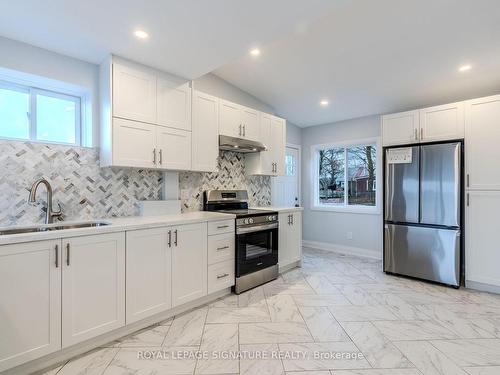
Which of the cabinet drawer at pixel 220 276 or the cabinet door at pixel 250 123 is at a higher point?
the cabinet door at pixel 250 123

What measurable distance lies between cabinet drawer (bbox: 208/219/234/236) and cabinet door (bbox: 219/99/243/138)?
1.20m

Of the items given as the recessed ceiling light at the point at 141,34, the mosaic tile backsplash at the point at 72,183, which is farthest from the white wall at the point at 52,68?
the recessed ceiling light at the point at 141,34

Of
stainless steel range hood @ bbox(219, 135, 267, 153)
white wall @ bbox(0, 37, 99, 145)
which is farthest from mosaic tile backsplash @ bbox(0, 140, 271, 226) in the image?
stainless steel range hood @ bbox(219, 135, 267, 153)

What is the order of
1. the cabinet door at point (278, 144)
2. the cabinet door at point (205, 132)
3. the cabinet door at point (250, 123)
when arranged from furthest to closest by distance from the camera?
the cabinet door at point (278, 144) → the cabinet door at point (250, 123) → the cabinet door at point (205, 132)

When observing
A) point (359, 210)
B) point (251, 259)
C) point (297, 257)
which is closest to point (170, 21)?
point (251, 259)

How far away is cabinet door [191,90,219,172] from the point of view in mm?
3059

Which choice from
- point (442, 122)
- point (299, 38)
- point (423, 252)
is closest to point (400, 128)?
point (442, 122)

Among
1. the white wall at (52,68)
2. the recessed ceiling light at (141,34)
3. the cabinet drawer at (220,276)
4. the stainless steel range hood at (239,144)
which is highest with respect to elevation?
the recessed ceiling light at (141,34)

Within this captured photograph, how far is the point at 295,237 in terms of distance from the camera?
394 cm

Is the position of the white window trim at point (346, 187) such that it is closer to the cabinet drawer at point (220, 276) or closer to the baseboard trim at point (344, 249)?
the baseboard trim at point (344, 249)

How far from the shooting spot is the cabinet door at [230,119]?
336 cm

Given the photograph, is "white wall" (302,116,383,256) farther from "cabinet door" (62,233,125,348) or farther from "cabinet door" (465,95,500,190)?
"cabinet door" (62,233,125,348)

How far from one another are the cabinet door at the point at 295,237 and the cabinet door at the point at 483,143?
2.17 meters

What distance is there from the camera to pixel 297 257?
13.1 ft
